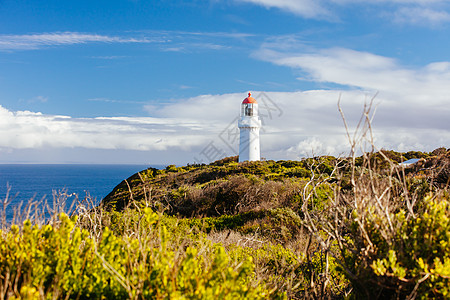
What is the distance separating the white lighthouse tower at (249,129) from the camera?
102ft

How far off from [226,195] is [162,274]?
38.0ft

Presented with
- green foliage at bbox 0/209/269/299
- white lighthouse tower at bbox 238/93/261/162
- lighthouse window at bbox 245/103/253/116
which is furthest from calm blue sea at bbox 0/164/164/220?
lighthouse window at bbox 245/103/253/116

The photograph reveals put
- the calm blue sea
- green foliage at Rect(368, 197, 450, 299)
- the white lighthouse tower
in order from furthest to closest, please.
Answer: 1. the white lighthouse tower
2. the calm blue sea
3. green foliage at Rect(368, 197, 450, 299)

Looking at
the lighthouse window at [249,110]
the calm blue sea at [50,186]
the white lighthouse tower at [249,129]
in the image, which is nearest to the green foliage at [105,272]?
the calm blue sea at [50,186]

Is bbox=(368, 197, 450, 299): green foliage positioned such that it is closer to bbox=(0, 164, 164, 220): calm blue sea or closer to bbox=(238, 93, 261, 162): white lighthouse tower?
bbox=(0, 164, 164, 220): calm blue sea

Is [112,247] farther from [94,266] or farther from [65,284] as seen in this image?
[65,284]

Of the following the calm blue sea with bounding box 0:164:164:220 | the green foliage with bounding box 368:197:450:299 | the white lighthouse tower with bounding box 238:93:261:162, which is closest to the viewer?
the green foliage with bounding box 368:197:450:299

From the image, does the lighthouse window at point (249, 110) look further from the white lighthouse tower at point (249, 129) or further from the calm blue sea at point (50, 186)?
the calm blue sea at point (50, 186)

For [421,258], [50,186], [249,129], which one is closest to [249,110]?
[249,129]

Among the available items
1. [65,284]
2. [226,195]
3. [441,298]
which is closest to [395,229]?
[441,298]

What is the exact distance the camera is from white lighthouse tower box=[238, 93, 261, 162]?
3122 centimetres

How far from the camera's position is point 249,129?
3145 cm

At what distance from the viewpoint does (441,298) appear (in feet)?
8.95

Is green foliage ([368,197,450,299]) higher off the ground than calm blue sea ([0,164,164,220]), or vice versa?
green foliage ([368,197,450,299])
